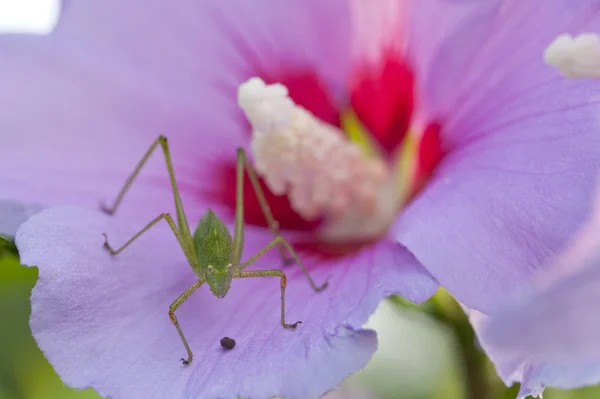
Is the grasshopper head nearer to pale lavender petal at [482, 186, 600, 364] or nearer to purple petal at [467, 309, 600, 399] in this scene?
purple petal at [467, 309, 600, 399]

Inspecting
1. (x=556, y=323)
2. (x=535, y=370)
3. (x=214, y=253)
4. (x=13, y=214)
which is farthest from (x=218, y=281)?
(x=556, y=323)

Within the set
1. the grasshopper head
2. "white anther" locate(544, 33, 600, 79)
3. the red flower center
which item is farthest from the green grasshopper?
"white anther" locate(544, 33, 600, 79)

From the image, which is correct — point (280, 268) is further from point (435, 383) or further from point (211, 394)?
point (435, 383)

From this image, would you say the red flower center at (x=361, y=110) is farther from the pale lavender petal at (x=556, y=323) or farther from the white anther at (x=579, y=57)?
the pale lavender petal at (x=556, y=323)

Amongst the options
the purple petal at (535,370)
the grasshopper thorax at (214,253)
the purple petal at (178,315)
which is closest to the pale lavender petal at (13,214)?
the purple petal at (178,315)

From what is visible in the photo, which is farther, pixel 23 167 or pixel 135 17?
pixel 135 17

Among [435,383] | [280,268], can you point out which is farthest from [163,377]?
[435,383]
